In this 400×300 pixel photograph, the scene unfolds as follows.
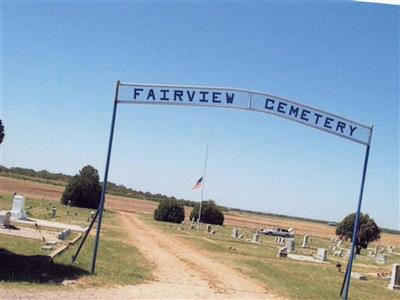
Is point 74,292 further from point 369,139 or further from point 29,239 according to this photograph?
point 29,239

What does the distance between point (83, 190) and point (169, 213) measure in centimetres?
752

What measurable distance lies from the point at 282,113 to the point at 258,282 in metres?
4.05

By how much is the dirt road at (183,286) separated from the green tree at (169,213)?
25124mm

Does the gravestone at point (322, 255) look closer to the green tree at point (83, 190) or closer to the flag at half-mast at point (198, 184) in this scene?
the flag at half-mast at point (198, 184)

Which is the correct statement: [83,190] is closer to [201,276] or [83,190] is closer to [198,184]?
[198,184]

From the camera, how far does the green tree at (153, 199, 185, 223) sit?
4072 cm

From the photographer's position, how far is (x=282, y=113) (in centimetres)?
1024

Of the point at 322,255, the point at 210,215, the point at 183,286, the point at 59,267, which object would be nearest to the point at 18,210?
the point at 59,267

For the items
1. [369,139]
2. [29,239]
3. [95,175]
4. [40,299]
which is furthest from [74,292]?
[95,175]

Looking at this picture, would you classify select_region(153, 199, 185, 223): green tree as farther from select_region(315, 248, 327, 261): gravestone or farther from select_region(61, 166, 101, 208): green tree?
select_region(315, 248, 327, 261): gravestone

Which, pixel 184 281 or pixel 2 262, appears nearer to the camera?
pixel 2 262

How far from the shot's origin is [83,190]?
42219 millimetres

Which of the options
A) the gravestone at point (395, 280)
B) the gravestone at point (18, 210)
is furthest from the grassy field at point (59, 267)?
the gravestone at point (395, 280)

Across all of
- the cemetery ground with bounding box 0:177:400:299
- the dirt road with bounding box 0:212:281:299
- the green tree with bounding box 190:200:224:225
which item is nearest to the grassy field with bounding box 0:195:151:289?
the cemetery ground with bounding box 0:177:400:299
